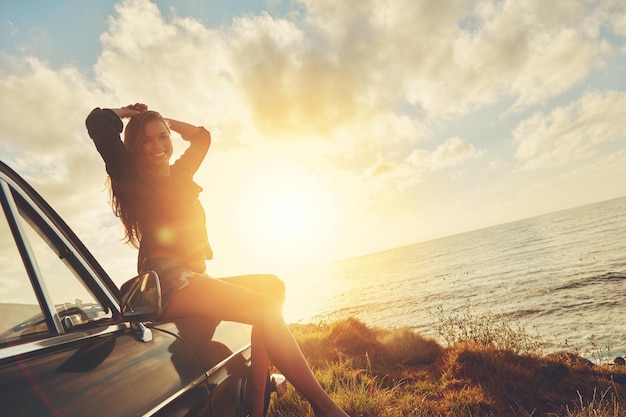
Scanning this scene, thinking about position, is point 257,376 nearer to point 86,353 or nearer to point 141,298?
point 141,298

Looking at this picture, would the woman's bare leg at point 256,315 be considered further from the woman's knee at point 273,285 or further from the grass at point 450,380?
the grass at point 450,380

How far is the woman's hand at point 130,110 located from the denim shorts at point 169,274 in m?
1.29

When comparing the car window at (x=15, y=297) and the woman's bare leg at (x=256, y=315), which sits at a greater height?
the car window at (x=15, y=297)

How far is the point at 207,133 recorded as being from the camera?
3404 millimetres

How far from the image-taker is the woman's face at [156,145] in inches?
101

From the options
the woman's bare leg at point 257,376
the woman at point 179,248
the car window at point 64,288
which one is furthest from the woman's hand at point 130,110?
the woman's bare leg at point 257,376

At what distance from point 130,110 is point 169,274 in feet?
5.03

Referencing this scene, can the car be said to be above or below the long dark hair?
below

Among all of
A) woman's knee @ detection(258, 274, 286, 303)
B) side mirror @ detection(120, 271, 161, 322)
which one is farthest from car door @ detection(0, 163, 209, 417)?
woman's knee @ detection(258, 274, 286, 303)

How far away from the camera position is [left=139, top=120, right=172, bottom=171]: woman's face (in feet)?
8.41

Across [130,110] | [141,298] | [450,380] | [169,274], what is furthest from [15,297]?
[450,380]

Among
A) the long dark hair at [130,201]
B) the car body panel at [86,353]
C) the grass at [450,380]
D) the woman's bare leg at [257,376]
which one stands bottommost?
the grass at [450,380]

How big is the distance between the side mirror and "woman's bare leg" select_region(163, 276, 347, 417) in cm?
34

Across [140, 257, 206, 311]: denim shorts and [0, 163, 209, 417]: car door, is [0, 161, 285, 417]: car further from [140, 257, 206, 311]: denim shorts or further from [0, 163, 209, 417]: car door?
[140, 257, 206, 311]: denim shorts
